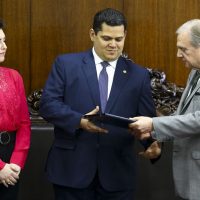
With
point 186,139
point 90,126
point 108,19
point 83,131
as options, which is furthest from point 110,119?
point 108,19

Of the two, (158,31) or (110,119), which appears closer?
(110,119)

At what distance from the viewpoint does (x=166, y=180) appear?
4.09m

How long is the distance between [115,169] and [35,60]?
1615 millimetres

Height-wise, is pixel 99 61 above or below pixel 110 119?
above

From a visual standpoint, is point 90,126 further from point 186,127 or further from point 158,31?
point 158,31

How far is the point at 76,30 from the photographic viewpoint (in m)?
4.27

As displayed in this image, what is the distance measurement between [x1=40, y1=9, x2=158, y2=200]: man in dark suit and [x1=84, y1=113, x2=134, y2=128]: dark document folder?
0.51ft

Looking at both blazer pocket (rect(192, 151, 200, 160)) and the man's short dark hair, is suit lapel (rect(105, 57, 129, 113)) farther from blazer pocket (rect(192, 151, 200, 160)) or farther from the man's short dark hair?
blazer pocket (rect(192, 151, 200, 160))

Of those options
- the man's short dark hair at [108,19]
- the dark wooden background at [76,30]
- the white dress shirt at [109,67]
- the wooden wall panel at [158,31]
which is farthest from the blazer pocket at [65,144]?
the wooden wall panel at [158,31]

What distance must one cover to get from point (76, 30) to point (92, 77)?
1.38 meters

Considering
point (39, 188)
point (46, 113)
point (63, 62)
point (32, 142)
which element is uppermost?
point (63, 62)

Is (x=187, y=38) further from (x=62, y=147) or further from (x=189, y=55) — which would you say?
(x=62, y=147)

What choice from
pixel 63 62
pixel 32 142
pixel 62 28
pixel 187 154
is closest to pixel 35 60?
pixel 62 28

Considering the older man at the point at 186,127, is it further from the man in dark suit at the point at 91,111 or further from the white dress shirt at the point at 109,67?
the white dress shirt at the point at 109,67
